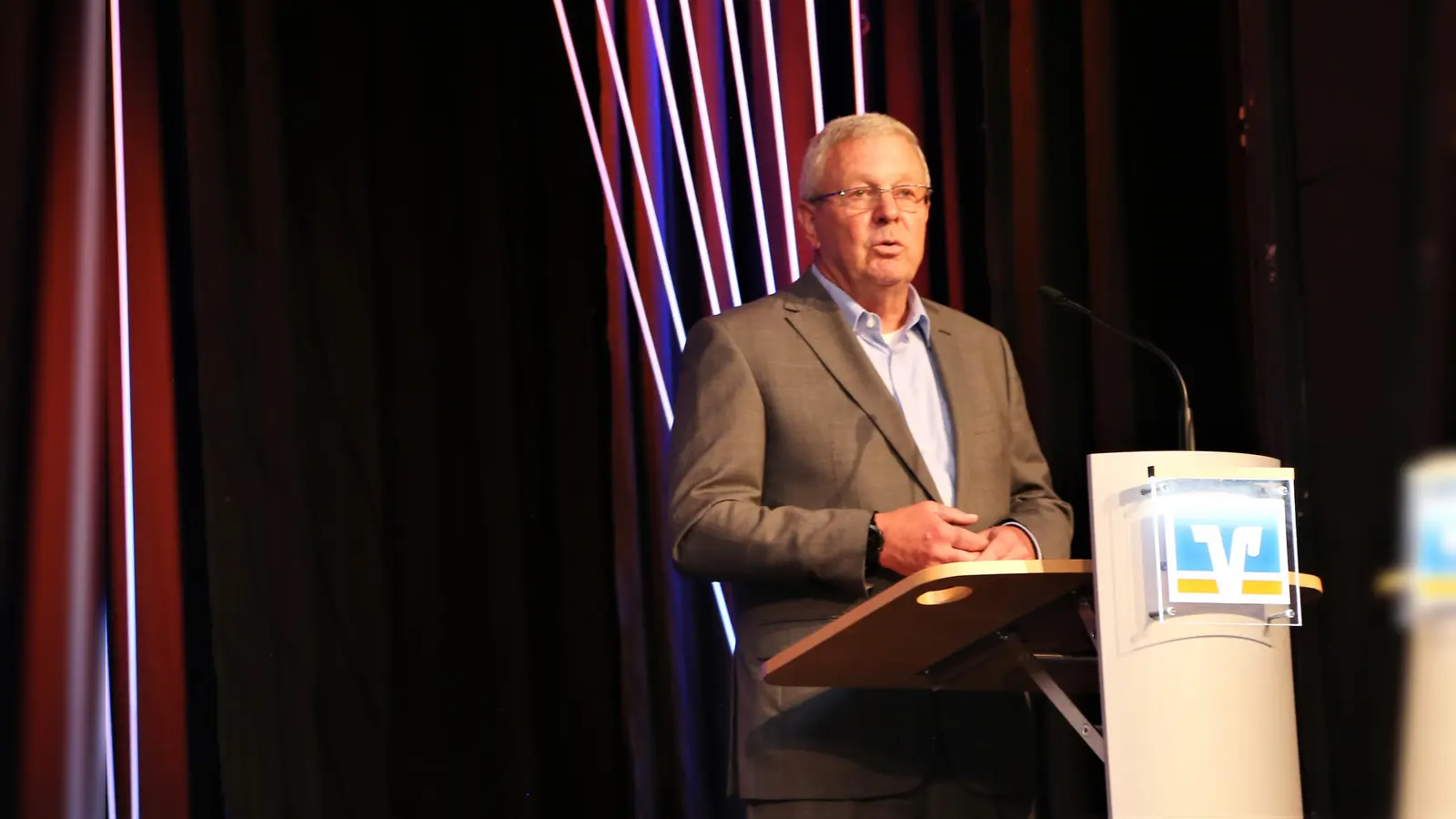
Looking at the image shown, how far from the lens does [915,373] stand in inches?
100

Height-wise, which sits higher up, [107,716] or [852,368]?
[852,368]

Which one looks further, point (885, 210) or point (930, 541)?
point (885, 210)

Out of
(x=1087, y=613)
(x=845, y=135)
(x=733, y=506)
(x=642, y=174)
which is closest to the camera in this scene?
(x=1087, y=613)

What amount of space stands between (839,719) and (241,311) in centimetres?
190

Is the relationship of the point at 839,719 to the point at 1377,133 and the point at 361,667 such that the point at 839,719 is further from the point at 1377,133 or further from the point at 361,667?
the point at 361,667

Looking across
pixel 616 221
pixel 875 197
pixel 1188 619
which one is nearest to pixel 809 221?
pixel 875 197

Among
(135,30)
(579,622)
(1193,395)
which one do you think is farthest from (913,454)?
(135,30)

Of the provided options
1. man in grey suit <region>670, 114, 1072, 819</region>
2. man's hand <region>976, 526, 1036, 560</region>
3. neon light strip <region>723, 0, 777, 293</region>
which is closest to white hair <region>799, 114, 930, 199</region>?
man in grey suit <region>670, 114, 1072, 819</region>

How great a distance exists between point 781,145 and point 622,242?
0.42 metres

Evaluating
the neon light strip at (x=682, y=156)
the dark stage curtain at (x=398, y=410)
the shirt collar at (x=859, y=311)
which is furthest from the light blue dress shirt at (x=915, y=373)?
the dark stage curtain at (x=398, y=410)

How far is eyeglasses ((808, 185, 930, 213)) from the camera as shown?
2574mm

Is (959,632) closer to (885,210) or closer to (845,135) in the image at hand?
(885,210)

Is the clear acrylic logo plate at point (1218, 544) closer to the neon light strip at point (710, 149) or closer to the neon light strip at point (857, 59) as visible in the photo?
the neon light strip at point (857, 59)

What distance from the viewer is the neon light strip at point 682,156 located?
3.67 meters
